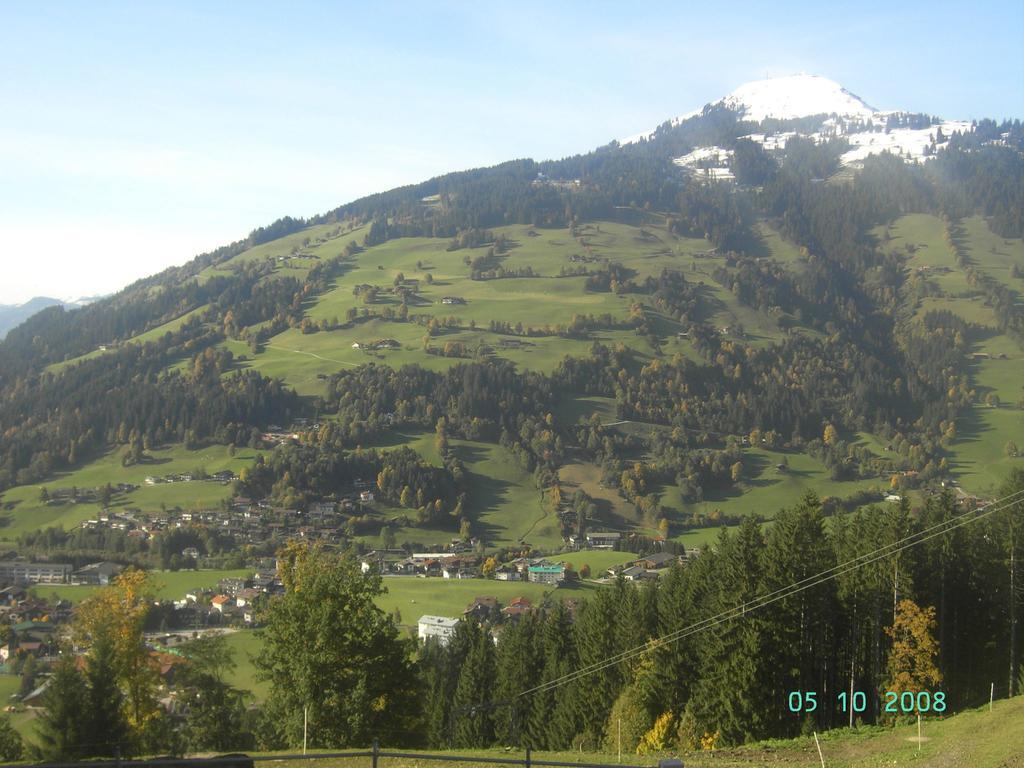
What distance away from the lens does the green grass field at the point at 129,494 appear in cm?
9694

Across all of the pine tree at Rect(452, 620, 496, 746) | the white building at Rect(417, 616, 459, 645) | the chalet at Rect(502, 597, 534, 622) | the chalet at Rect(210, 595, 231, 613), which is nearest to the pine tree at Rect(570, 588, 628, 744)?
the pine tree at Rect(452, 620, 496, 746)

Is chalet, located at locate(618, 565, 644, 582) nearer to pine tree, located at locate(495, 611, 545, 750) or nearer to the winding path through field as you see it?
pine tree, located at locate(495, 611, 545, 750)

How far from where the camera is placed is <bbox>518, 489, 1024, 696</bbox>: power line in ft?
94.4

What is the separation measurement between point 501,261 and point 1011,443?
110 m

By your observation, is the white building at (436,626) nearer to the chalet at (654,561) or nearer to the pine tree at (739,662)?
the chalet at (654,561)

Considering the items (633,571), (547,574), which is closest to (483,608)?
(547,574)

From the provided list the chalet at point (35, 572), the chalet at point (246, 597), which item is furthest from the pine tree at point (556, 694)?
the chalet at point (35, 572)

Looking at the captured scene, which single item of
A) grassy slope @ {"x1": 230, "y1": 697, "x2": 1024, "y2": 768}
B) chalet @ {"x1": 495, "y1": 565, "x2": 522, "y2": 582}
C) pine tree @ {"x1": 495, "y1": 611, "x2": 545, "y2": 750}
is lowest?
chalet @ {"x1": 495, "y1": 565, "x2": 522, "y2": 582}

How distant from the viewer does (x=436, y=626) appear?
66.9m

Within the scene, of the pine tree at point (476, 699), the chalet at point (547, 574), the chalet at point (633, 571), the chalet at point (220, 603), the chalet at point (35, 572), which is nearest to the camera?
the pine tree at point (476, 699)

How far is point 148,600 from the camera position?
33.5 m

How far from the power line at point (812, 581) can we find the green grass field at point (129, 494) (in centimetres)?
7325

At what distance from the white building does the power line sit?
26.9 m

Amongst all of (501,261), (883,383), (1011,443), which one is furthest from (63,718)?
(501,261)
